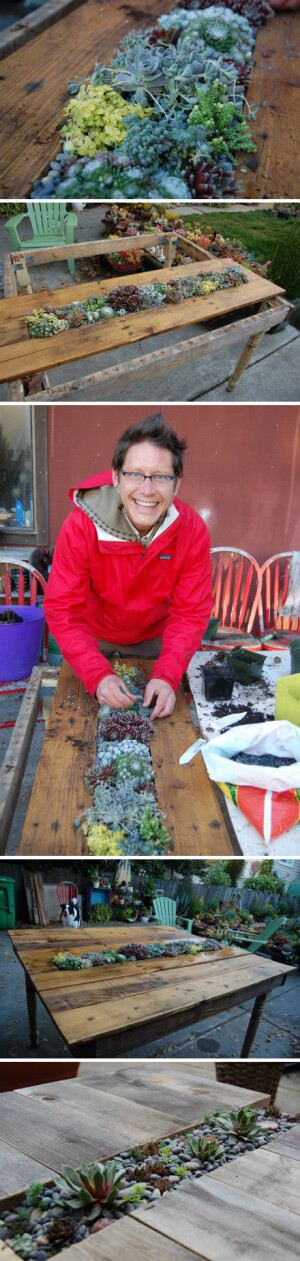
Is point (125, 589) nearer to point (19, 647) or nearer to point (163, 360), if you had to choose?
point (19, 647)

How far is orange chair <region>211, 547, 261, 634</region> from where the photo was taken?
2625mm

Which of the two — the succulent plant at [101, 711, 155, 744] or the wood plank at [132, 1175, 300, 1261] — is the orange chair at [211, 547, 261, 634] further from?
the wood plank at [132, 1175, 300, 1261]

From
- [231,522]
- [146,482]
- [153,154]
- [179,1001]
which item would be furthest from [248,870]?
[153,154]

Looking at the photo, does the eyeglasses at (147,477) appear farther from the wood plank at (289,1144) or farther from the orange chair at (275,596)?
the wood plank at (289,1144)

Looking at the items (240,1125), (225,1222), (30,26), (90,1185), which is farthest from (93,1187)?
(30,26)

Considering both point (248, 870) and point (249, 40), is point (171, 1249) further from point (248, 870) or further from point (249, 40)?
point (249, 40)

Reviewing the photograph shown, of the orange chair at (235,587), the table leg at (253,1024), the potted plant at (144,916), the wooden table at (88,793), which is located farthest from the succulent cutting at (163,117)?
the table leg at (253,1024)

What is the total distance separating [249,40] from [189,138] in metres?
0.46

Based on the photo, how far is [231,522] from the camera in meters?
2.65

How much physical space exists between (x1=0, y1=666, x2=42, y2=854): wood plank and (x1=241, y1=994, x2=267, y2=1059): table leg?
84cm

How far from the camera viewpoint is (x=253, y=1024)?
2.03 m

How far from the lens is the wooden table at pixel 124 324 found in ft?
6.19

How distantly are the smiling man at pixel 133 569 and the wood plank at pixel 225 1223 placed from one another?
3.42 ft

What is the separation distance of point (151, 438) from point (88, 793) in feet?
3.07
